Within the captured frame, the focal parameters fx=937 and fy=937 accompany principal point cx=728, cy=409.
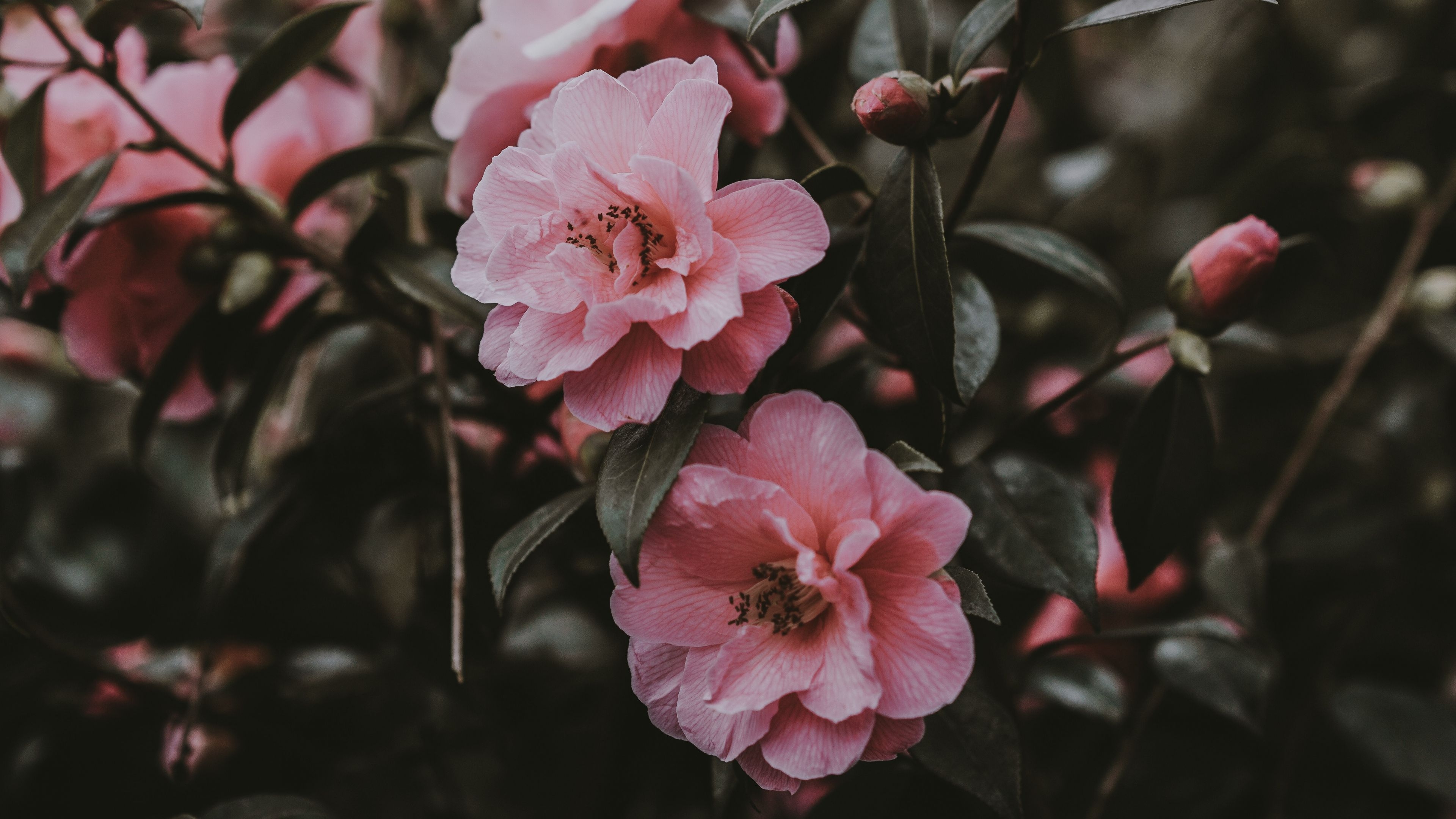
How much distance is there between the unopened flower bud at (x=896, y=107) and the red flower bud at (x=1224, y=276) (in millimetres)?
226

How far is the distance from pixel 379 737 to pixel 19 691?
31cm

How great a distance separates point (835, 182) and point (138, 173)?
561 millimetres

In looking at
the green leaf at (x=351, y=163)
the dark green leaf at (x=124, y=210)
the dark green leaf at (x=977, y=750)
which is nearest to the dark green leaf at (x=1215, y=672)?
the dark green leaf at (x=977, y=750)

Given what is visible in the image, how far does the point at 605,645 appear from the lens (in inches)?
36.0

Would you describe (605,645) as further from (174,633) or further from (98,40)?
(98,40)

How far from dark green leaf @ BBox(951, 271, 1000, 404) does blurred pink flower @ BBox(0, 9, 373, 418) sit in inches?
21.8

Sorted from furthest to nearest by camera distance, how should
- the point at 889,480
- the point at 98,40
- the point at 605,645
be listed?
the point at 605,645 → the point at 98,40 → the point at 889,480

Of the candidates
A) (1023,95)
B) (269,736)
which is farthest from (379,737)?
(1023,95)

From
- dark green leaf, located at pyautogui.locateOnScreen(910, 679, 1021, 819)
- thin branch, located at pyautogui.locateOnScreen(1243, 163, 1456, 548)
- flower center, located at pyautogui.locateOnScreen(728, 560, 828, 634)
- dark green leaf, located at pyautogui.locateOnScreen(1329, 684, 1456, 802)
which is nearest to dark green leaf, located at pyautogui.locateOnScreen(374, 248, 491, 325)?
flower center, located at pyautogui.locateOnScreen(728, 560, 828, 634)

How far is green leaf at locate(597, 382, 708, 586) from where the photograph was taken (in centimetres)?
45

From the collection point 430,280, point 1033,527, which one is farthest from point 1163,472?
point 430,280

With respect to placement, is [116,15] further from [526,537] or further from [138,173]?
[526,537]

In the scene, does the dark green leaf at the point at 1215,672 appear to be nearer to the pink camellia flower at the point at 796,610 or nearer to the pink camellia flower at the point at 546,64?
the pink camellia flower at the point at 796,610

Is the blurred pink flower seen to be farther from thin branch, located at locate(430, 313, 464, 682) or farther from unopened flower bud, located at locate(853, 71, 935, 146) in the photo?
unopened flower bud, located at locate(853, 71, 935, 146)
